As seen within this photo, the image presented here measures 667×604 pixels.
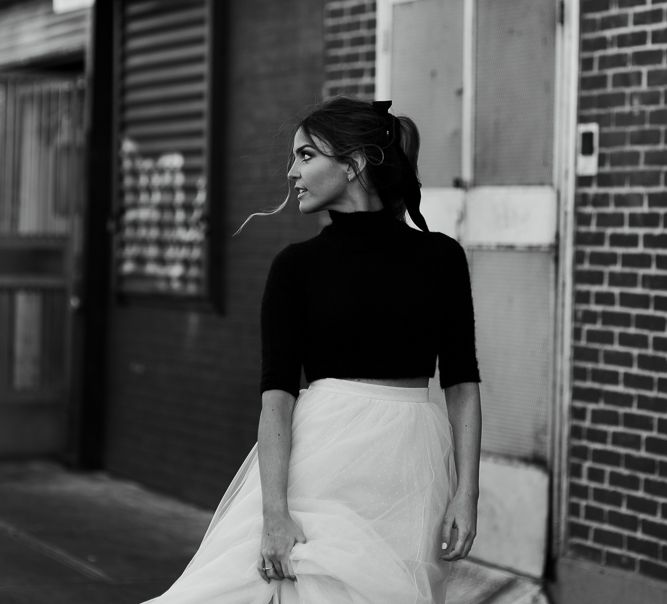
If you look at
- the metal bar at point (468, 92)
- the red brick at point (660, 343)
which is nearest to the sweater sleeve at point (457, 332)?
the red brick at point (660, 343)

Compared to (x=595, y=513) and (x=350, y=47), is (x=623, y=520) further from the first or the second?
(x=350, y=47)

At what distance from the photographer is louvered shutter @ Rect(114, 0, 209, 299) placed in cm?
872

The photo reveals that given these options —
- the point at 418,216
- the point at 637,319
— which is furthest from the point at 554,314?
the point at 418,216

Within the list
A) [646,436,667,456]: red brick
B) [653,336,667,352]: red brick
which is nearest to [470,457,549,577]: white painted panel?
[646,436,667,456]: red brick

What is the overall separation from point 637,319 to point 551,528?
100cm

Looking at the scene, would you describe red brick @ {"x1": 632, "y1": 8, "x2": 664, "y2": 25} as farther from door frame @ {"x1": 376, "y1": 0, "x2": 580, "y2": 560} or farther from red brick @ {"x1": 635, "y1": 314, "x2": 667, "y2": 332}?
red brick @ {"x1": 635, "y1": 314, "x2": 667, "y2": 332}

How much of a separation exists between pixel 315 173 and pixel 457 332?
1.63 feet

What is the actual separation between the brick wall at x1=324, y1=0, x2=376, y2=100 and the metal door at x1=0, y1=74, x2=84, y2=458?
308 cm

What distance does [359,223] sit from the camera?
11.1ft

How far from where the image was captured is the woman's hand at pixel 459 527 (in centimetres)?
330

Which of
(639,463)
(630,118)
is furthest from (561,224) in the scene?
(639,463)

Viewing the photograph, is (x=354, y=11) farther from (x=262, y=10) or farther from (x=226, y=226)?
(x=226, y=226)

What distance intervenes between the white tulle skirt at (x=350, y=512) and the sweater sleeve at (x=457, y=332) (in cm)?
10

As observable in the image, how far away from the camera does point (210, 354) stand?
8.57 metres
